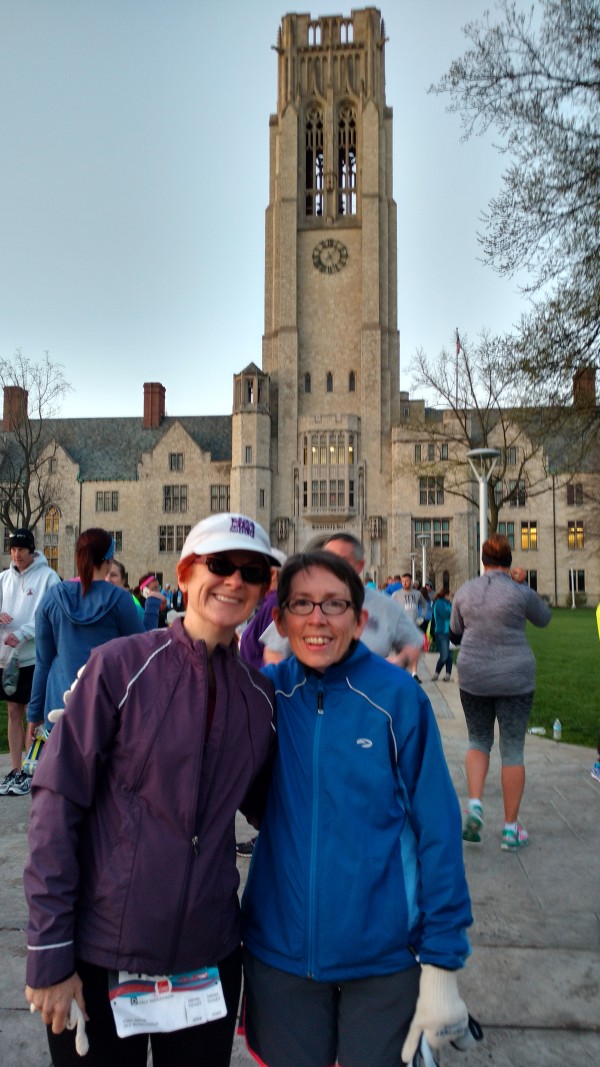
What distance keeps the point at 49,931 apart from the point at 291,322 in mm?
51413

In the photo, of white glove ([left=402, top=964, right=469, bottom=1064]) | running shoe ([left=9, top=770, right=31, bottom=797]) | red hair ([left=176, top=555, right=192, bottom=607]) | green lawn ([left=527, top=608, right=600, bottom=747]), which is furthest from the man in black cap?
green lawn ([left=527, top=608, right=600, bottom=747])

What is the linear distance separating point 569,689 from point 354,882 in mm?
11995

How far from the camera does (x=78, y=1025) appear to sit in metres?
1.78

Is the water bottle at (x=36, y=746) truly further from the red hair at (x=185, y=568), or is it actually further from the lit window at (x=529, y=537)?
the lit window at (x=529, y=537)

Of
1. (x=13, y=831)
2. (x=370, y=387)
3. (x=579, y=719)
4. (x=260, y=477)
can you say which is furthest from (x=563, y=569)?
(x=13, y=831)

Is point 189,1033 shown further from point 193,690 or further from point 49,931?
point 193,690

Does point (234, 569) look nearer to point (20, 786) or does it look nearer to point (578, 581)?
point (20, 786)

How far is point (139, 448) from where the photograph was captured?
197 ft

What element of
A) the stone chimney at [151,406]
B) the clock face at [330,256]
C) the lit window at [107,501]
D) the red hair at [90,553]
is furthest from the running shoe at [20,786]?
the stone chimney at [151,406]

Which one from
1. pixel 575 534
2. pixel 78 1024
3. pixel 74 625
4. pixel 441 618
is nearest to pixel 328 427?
pixel 575 534

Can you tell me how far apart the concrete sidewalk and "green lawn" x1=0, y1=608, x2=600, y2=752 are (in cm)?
291

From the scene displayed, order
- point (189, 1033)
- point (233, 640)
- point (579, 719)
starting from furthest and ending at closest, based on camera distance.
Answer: point (579, 719), point (233, 640), point (189, 1033)

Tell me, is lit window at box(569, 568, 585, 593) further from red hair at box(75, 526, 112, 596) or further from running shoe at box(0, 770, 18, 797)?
red hair at box(75, 526, 112, 596)

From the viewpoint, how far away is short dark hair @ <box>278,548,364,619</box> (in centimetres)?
221
